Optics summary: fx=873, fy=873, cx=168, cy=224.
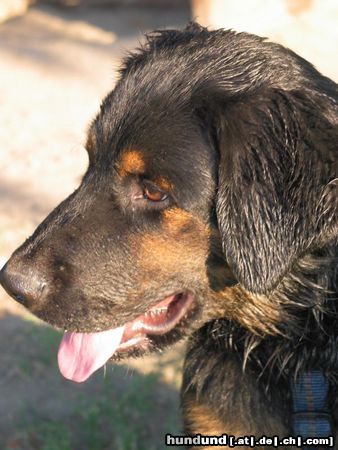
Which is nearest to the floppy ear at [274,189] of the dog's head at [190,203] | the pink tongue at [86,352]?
the dog's head at [190,203]

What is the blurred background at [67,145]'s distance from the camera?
4.63 meters

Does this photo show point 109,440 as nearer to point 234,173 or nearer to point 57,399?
point 57,399

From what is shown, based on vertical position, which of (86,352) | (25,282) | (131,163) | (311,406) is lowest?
(311,406)

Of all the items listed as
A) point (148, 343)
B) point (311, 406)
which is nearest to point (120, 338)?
point (148, 343)

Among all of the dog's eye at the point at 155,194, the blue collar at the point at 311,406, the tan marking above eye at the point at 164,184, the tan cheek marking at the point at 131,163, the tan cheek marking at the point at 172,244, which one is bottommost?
the blue collar at the point at 311,406

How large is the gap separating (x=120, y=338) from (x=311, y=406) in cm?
77

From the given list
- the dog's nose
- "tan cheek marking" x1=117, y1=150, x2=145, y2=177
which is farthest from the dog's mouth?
"tan cheek marking" x1=117, y1=150, x2=145, y2=177

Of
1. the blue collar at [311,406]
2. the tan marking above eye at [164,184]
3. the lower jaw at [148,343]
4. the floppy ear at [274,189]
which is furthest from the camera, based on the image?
the lower jaw at [148,343]

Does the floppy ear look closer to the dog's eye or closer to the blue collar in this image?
the dog's eye

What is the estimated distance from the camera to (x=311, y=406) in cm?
325

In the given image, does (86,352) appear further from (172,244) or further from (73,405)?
(73,405)

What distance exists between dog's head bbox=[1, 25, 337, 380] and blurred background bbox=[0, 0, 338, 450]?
4.33 feet

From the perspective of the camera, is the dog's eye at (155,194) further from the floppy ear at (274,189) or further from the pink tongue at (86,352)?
the pink tongue at (86,352)

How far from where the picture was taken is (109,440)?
454 cm
